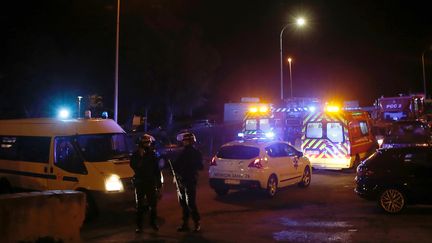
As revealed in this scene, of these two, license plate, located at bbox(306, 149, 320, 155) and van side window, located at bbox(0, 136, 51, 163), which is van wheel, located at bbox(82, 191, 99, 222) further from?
license plate, located at bbox(306, 149, 320, 155)

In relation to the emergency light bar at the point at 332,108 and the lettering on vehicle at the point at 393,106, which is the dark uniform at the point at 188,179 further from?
the lettering on vehicle at the point at 393,106

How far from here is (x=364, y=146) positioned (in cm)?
1897

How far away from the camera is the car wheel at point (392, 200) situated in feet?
33.3

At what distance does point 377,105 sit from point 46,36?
21611mm

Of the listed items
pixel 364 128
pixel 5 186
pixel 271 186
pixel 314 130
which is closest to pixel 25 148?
pixel 5 186

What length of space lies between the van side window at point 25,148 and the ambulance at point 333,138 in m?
10.2

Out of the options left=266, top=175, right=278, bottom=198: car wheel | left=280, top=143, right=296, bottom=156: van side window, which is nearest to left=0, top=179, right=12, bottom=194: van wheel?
left=266, top=175, right=278, bottom=198: car wheel

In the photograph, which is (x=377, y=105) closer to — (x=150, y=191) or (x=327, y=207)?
(x=327, y=207)

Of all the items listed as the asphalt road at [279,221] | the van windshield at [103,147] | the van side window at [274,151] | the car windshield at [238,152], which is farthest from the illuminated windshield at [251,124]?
the van windshield at [103,147]

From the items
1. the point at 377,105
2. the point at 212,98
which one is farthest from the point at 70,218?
the point at 212,98

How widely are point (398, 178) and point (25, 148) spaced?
827 centimetres

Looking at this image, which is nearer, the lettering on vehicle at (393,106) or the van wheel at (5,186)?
the van wheel at (5,186)

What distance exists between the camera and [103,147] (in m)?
11.1

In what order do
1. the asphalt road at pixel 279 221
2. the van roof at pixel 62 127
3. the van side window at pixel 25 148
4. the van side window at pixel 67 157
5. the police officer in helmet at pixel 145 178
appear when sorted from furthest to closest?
the van side window at pixel 25 148, the van roof at pixel 62 127, the van side window at pixel 67 157, the police officer in helmet at pixel 145 178, the asphalt road at pixel 279 221
